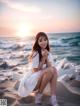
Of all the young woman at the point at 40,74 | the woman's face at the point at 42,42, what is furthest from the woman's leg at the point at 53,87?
the woman's face at the point at 42,42

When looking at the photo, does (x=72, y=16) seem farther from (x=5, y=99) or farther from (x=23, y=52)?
(x=5, y=99)

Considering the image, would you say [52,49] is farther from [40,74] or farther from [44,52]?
[40,74]

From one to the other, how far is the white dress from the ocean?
0.26 ft

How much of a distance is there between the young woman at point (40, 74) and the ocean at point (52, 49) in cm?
5

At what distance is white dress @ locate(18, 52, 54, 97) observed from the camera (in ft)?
5.48

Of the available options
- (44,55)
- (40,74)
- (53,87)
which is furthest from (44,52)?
(53,87)

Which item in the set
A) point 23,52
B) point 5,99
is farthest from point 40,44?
point 5,99

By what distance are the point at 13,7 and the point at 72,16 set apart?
19.8 inches

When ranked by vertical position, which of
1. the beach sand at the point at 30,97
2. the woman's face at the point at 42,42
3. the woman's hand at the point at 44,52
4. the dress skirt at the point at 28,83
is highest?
the woman's face at the point at 42,42

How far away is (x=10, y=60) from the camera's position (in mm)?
1780

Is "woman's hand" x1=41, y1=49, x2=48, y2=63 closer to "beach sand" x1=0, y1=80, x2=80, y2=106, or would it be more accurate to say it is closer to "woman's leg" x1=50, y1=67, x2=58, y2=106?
"woman's leg" x1=50, y1=67, x2=58, y2=106

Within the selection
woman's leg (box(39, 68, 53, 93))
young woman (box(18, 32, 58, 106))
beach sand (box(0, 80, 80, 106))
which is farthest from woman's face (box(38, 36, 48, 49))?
beach sand (box(0, 80, 80, 106))

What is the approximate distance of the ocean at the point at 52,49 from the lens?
1739 mm

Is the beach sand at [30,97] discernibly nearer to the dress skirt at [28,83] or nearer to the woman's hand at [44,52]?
the dress skirt at [28,83]
